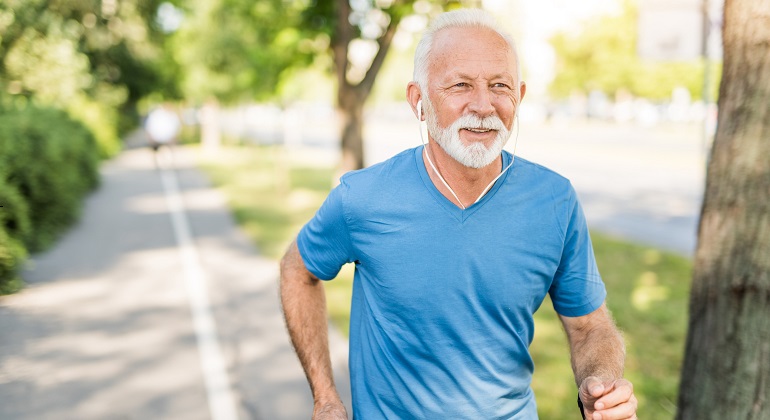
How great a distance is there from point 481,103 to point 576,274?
1.79ft

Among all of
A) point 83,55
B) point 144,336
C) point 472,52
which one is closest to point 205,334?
point 144,336

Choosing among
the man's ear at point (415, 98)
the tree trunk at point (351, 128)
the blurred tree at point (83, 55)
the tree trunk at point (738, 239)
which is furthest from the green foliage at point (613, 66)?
the man's ear at point (415, 98)

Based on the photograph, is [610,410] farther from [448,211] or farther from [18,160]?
[18,160]

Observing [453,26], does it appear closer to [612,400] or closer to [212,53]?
[612,400]

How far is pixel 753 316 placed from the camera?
3098 millimetres

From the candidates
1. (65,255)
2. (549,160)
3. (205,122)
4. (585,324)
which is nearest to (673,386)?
(585,324)

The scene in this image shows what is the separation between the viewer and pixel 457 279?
192cm

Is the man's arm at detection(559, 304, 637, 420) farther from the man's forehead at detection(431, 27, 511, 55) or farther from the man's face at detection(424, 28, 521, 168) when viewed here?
the man's forehead at detection(431, 27, 511, 55)

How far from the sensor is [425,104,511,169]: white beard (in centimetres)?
198

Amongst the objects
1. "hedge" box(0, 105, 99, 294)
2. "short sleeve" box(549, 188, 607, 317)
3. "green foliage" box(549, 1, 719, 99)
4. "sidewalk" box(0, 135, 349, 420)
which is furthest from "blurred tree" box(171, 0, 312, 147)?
"green foliage" box(549, 1, 719, 99)

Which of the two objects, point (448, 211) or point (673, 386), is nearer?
point (448, 211)

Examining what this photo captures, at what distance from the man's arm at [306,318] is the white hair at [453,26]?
69cm

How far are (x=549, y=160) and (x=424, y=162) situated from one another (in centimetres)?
2470

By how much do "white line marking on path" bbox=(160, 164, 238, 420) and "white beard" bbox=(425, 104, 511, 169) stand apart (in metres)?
3.28
